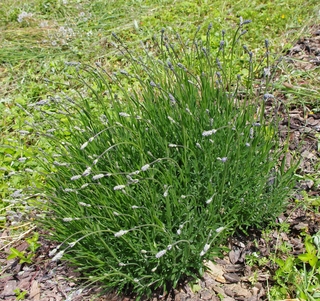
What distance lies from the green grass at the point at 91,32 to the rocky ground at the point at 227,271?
1.11m

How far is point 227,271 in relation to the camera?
2.42 metres

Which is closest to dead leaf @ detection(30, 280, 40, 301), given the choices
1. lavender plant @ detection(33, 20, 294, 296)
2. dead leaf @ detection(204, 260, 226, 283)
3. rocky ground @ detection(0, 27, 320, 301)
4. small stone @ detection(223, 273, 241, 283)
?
rocky ground @ detection(0, 27, 320, 301)

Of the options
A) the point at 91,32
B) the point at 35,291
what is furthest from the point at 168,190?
the point at 91,32

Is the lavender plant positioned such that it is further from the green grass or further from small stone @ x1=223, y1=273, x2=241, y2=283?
the green grass

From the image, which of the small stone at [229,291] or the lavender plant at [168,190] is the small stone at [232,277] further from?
the lavender plant at [168,190]

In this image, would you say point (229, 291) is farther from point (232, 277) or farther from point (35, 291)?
point (35, 291)

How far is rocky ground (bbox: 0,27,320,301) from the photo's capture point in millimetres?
2303

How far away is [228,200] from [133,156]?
67cm

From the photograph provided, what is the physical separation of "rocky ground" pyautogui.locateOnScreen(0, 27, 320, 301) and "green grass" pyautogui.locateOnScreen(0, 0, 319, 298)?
3.66 feet

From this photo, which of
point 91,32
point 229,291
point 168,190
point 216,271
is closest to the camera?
point 168,190

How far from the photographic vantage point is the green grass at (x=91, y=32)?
4.21 meters

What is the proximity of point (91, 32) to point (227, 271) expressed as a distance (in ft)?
12.7

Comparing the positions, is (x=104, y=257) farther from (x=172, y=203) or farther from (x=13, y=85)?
(x=13, y=85)

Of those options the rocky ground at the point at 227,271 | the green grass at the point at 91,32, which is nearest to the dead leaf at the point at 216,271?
the rocky ground at the point at 227,271
